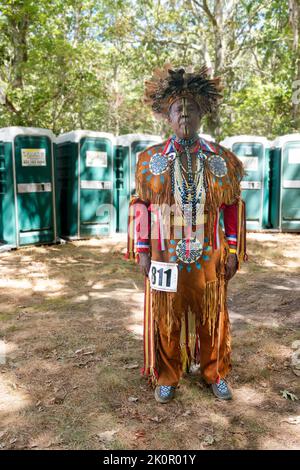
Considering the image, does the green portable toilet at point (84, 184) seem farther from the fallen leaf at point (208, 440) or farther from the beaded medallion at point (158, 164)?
the fallen leaf at point (208, 440)

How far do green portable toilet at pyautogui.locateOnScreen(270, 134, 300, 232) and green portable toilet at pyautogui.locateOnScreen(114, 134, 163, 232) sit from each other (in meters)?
2.59

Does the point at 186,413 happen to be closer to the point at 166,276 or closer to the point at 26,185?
the point at 166,276

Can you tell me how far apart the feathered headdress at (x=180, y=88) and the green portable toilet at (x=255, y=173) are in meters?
7.06

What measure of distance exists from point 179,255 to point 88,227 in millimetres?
6551

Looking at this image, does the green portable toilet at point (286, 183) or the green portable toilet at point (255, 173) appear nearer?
the green portable toilet at point (286, 183)

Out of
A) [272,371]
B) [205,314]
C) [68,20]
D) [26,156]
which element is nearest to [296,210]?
[26,156]

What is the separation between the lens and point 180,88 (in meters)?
2.73

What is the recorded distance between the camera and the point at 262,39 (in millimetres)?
14398

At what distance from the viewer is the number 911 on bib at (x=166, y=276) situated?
107 inches

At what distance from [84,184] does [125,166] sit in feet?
3.30

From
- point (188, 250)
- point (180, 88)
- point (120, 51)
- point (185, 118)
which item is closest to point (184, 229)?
point (188, 250)

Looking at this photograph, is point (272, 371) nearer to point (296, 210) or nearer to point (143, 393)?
point (143, 393)

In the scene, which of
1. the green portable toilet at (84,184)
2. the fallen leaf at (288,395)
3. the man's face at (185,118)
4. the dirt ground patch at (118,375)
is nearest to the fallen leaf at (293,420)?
the dirt ground patch at (118,375)

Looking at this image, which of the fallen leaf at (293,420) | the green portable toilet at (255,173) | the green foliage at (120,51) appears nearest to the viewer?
the fallen leaf at (293,420)
